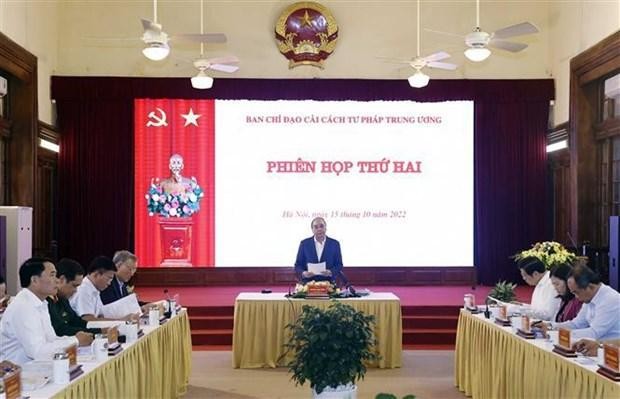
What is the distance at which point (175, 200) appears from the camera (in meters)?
10.5

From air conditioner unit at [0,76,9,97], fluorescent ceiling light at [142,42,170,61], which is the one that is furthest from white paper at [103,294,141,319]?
air conditioner unit at [0,76,9,97]

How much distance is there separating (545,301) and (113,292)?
3.29m

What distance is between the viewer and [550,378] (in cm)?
379

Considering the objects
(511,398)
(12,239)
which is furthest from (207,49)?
(511,398)

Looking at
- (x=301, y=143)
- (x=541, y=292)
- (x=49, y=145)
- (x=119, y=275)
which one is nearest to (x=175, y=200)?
(x=49, y=145)

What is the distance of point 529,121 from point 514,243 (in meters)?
1.87

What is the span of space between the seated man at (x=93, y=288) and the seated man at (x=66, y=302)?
1.00 ft

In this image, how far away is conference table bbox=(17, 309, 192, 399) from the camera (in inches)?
129

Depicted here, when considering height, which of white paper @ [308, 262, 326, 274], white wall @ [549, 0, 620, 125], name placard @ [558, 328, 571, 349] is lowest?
name placard @ [558, 328, 571, 349]

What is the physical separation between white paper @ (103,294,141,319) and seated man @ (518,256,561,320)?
9.77 feet

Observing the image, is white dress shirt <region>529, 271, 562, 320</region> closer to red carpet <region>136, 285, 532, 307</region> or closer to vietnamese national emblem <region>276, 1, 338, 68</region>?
red carpet <region>136, 285, 532, 307</region>

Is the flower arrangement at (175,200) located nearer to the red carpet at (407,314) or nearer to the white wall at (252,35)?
the red carpet at (407,314)

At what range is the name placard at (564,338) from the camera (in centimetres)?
378

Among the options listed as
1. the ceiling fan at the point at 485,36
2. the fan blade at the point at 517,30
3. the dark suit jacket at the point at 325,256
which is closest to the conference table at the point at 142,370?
the dark suit jacket at the point at 325,256
